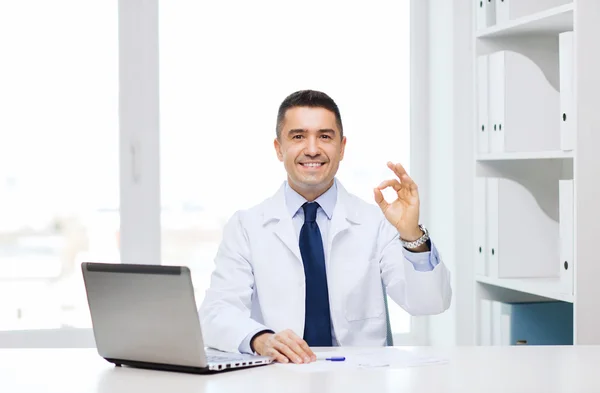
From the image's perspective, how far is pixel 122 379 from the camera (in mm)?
1704

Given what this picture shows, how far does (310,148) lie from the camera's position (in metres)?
2.42

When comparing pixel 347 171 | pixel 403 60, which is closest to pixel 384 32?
pixel 403 60

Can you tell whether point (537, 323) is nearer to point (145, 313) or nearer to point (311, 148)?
point (311, 148)

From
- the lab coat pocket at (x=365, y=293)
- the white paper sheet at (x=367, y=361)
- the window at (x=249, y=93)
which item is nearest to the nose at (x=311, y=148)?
the lab coat pocket at (x=365, y=293)

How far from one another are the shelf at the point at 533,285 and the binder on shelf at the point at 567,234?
3 cm

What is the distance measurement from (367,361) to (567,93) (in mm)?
1186

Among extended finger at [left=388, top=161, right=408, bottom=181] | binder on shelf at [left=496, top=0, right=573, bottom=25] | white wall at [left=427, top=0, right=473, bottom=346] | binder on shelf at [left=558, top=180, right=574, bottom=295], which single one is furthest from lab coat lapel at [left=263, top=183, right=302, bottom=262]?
white wall at [left=427, top=0, right=473, bottom=346]

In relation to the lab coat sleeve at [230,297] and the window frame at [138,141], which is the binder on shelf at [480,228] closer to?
Result: the lab coat sleeve at [230,297]

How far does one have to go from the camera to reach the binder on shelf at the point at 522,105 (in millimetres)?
2957

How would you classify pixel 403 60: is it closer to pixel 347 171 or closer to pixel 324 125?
pixel 347 171

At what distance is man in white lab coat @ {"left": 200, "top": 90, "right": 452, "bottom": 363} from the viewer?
2.36 m

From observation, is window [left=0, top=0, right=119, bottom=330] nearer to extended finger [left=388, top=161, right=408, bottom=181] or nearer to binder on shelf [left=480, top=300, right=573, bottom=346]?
binder on shelf [left=480, top=300, right=573, bottom=346]

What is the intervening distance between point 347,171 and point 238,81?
61cm

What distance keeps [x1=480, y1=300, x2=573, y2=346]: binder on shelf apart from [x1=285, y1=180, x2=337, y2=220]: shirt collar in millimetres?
860
